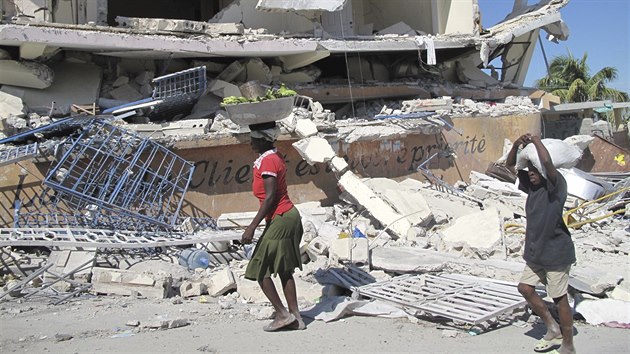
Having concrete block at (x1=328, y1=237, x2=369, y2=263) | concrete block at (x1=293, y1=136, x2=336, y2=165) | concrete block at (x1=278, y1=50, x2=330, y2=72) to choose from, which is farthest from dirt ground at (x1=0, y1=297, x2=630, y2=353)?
concrete block at (x1=278, y1=50, x2=330, y2=72)

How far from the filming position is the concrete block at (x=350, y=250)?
664 cm

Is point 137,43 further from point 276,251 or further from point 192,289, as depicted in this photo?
point 276,251

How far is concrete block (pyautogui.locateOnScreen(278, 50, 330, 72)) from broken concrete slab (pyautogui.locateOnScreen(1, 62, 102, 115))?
154 inches

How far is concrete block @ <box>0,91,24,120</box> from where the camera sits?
9538 millimetres

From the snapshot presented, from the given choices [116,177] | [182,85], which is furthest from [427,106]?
[116,177]

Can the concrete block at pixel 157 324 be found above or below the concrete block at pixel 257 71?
below

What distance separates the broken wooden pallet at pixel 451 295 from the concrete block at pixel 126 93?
7.18 metres

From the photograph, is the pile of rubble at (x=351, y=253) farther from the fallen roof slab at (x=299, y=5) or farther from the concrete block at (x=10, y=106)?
the fallen roof slab at (x=299, y=5)

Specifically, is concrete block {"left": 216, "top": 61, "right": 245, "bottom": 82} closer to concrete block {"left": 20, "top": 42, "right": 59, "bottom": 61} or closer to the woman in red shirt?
concrete block {"left": 20, "top": 42, "right": 59, "bottom": 61}

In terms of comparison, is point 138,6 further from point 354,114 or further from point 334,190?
point 334,190

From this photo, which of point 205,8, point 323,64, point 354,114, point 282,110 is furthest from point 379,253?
point 205,8

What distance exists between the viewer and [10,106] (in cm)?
965

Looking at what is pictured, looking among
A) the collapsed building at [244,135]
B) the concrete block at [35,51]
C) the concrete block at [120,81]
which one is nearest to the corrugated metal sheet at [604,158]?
the collapsed building at [244,135]

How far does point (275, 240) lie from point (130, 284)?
2140 mm
